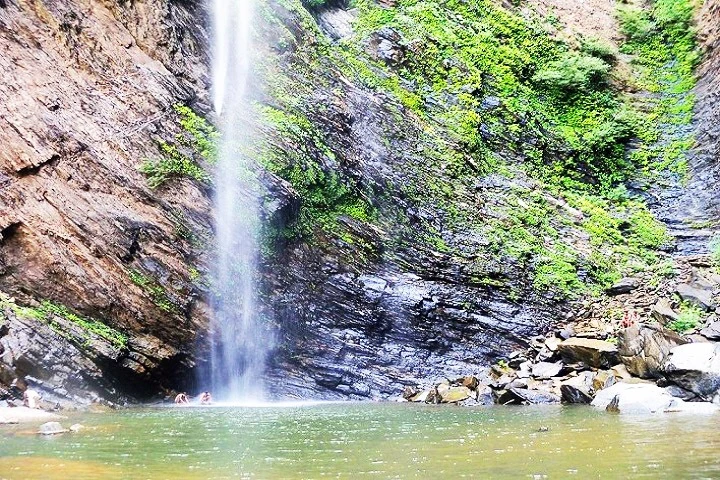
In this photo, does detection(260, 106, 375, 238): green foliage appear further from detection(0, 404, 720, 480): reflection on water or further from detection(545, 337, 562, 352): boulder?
detection(0, 404, 720, 480): reflection on water

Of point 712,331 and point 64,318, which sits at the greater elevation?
point 64,318

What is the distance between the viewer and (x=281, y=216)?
19188 mm

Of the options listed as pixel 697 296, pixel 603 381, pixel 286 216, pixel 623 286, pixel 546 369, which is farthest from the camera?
pixel 623 286

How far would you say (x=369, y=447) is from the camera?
29.7ft

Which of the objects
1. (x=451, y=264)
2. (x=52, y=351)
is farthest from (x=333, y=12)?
(x=52, y=351)

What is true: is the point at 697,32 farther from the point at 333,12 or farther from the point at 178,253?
the point at 178,253

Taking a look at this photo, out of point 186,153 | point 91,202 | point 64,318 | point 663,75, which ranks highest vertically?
point 663,75

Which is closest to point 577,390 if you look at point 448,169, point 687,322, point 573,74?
point 687,322

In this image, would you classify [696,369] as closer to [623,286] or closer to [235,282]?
[623,286]

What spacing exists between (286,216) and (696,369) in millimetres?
10963

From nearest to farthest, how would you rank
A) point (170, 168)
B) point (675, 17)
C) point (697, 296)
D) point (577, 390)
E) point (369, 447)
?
point (369, 447)
point (577, 390)
point (170, 168)
point (697, 296)
point (675, 17)

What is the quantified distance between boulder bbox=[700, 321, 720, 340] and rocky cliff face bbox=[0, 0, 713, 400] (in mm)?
4109


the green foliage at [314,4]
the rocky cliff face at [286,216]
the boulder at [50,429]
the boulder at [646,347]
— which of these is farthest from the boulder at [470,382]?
the green foliage at [314,4]

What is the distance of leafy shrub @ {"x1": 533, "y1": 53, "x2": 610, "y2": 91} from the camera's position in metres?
26.8
